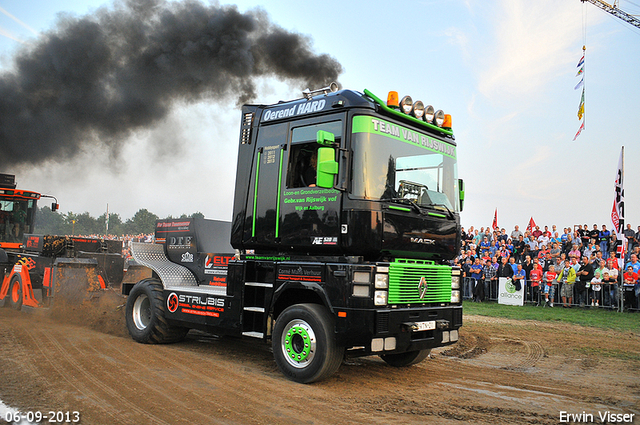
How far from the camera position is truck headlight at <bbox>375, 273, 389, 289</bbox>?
18.7ft

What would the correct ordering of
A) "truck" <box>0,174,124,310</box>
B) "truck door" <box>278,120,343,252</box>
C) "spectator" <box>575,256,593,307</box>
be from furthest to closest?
"spectator" <box>575,256,593,307</box> → "truck" <box>0,174,124,310</box> → "truck door" <box>278,120,343,252</box>

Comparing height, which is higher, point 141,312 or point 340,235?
point 340,235

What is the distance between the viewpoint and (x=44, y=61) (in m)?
15.6

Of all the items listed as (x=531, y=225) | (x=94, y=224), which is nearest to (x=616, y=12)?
(x=531, y=225)

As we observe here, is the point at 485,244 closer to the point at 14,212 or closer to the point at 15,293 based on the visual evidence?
the point at 15,293

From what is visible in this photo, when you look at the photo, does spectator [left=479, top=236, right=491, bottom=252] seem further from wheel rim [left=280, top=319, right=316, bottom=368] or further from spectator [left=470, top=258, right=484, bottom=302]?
wheel rim [left=280, top=319, right=316, bottom=368]

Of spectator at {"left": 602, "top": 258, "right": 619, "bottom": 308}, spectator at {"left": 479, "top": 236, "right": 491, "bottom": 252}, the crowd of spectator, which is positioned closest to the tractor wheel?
the crowd of spectator

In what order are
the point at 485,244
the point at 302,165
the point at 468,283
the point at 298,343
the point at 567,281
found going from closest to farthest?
1. the point at 298,343
2. the point at 302,165
3. the point at 567,281
4. the point at 468,283
5. the point at 485,244

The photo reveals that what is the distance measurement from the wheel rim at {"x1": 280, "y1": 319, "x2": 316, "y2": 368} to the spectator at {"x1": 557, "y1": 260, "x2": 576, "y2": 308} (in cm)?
1255

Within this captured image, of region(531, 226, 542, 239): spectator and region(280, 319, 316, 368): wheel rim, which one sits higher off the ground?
region(531, 226, 542, 239): spectator

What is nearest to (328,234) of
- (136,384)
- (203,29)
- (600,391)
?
(136,384)

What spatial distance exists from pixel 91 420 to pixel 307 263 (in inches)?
113

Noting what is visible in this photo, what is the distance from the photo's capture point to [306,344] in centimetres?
595

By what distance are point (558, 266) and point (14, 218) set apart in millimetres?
17041
